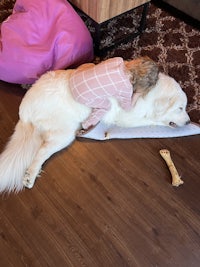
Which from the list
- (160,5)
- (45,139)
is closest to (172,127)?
(45,139)

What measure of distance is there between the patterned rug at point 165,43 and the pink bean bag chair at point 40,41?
1.02 feet

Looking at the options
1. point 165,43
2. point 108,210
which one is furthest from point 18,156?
point 165,43

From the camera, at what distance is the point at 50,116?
157 cm

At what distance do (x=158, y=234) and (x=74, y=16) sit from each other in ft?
4.21

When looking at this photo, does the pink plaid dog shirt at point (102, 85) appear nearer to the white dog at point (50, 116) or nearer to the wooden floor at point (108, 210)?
the white dog at point (50, 116)

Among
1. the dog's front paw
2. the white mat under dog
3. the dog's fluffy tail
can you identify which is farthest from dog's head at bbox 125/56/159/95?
the dog's front paw

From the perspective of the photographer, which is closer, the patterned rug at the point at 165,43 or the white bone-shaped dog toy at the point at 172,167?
the white bone-shaped dog toy at the point at 172,167

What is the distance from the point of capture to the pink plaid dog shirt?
1423 mm

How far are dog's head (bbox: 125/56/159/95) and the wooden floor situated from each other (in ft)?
1.17

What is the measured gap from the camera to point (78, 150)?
168 cm

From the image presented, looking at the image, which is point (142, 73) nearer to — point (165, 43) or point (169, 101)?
point (169, 101)

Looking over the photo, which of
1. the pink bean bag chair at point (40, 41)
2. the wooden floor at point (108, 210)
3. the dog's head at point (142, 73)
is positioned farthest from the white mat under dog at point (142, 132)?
the pink bean bag chair at point (40, 41)

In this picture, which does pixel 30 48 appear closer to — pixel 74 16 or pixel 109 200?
pixel 74 16

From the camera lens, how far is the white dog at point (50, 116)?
1.52 meters
